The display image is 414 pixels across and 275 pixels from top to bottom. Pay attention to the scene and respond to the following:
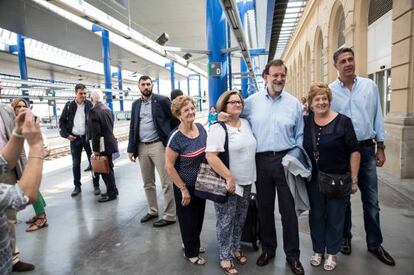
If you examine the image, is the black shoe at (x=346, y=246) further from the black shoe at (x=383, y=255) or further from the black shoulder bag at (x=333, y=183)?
the black shoulder bag at (x=333, y=183)

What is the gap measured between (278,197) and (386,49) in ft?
20.2

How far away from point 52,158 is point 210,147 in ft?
26.1

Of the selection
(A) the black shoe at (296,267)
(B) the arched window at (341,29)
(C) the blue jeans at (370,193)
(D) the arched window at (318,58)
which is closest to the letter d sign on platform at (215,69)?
(C) the blue jeans at (370,193)

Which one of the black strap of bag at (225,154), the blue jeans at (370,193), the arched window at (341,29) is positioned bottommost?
the blue jeans at (370,193)

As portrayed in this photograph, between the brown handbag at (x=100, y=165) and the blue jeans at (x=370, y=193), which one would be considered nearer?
the blue jeans at (x=370, y=193)

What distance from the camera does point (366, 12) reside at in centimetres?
736

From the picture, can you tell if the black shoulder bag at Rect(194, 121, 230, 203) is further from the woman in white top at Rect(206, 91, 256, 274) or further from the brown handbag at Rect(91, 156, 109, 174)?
the brown handbag at Rect(91, 156, 109, 174)

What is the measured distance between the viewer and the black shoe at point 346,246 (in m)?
2.85

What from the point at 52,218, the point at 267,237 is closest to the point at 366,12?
the point at 267,237

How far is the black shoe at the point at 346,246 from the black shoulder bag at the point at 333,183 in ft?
2.17

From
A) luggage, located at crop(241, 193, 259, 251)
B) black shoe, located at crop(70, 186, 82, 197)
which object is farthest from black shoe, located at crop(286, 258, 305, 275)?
black shoe, located at crop(70, 186, 82, 197)

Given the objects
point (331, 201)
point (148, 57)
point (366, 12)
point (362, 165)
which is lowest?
point (331, 201)

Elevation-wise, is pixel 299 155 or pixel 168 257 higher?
pixel 299 155

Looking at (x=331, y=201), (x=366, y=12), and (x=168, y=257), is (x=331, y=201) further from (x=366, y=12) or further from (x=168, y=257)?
(x=366, y=12)
